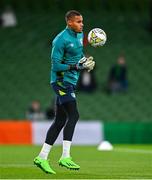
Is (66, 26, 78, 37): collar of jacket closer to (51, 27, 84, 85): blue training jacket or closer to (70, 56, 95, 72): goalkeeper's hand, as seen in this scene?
(51, 27, 84, 85): blue training jacket

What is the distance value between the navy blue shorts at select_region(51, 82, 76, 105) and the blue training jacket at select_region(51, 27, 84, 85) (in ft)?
0.21

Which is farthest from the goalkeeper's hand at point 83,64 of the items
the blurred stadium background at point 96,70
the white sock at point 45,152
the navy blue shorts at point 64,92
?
the blurred stadium background at point 96,70

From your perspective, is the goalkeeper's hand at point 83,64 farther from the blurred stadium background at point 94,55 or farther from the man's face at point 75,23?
the blurred stadium background at point 94,55

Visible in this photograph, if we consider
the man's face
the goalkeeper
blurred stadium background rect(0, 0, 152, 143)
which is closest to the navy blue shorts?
the goalkeeper

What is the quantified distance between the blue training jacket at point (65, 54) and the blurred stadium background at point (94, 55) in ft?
43.4

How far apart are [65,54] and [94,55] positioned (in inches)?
757

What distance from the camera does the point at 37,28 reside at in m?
32.2

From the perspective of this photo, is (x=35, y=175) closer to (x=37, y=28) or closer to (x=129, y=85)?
(x=129, y=85)

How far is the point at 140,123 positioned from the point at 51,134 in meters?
13.3

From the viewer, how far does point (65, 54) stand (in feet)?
40.1

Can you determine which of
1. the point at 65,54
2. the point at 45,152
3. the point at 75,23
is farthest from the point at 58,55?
the point at 45,152

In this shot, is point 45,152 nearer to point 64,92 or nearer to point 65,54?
point 64,92

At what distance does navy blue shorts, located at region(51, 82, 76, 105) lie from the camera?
1215 cm

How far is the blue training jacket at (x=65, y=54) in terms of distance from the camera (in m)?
12.0
